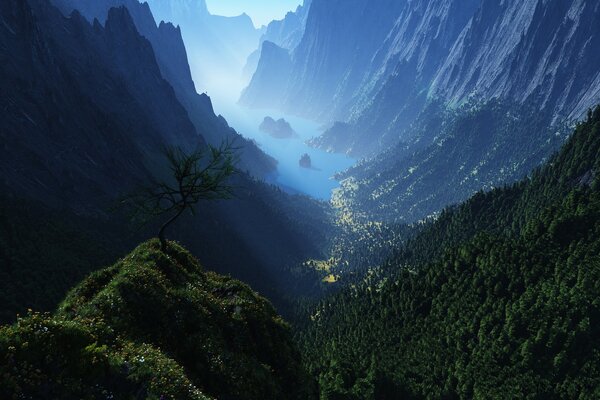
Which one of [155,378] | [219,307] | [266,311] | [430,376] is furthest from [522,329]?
[155,378]

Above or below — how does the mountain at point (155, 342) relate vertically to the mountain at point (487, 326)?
below

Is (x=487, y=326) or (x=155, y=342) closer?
(x=155, y=342)

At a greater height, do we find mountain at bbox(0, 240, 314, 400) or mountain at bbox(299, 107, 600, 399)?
mountain at bbox(299, 107, 600, 399)

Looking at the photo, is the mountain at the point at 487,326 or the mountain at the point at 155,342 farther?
the mountain at the point at 487,326

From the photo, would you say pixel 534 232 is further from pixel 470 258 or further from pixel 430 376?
pixel 430 376
